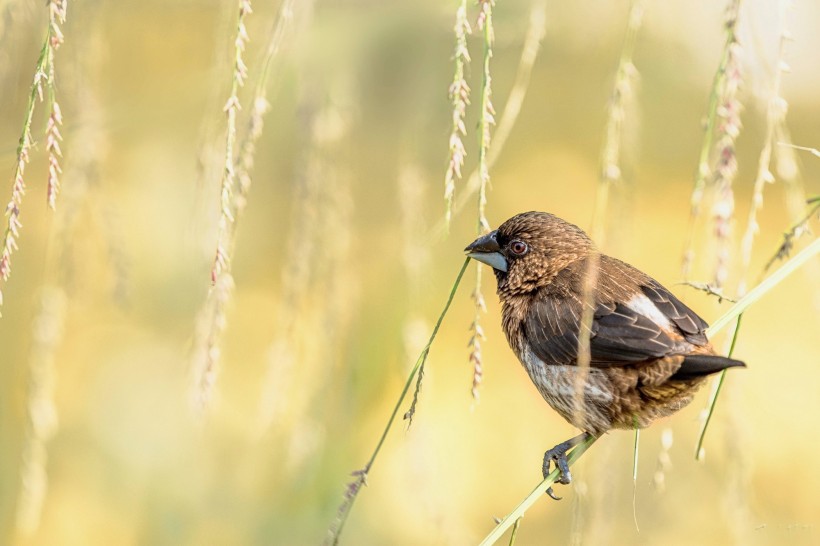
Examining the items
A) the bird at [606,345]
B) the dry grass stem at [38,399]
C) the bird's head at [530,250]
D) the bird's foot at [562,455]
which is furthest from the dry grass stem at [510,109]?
the bird's head at [530,250]

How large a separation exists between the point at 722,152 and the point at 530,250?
168 centimetres

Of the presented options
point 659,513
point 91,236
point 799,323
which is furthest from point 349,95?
point 799,323

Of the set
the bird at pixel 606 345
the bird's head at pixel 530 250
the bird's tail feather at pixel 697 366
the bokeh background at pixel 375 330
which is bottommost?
the bird's tail feather at pixel 697 366

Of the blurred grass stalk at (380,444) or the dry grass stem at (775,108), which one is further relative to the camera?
the blurred grass stalk at (380,444)

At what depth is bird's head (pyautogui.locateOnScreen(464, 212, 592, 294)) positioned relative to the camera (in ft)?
9.64

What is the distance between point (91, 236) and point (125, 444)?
2.34 metres

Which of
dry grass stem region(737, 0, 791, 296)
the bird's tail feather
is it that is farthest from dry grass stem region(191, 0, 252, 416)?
the bird's tail feather

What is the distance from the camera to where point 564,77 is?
5566 millimetres

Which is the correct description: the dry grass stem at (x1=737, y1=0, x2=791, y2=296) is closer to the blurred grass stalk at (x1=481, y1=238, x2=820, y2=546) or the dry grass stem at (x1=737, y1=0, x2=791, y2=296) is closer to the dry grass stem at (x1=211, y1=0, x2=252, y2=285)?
the blurred grass stalk at (x1=481, y1=238, x2=820, y2=546)

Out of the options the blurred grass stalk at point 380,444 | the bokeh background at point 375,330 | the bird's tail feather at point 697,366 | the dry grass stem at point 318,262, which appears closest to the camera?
the blurred grass stalk at point 380,444

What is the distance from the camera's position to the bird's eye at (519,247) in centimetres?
300

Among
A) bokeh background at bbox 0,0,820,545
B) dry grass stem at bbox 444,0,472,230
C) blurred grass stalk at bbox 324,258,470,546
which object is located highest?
bokeh background at bbox 0,0,820,545

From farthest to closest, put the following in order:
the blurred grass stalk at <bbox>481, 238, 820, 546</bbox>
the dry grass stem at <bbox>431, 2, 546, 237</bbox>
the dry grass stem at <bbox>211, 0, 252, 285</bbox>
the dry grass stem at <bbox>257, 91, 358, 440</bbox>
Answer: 1. the dry grass stem at <bbox>257, 91, 358, 440</bbox>
2. the blurred grass stalk at <bbox>481, 238, 820, 546</bbox>
3. the dry grass stem at <bbox>431, 2, 546, 237</bbox>
4. the dry grass stem at <bbox>211, 0, 252, 285</bbox>

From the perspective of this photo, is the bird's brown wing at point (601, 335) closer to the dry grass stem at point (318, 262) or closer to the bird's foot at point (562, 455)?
the bird's foot at point (562, 455)
